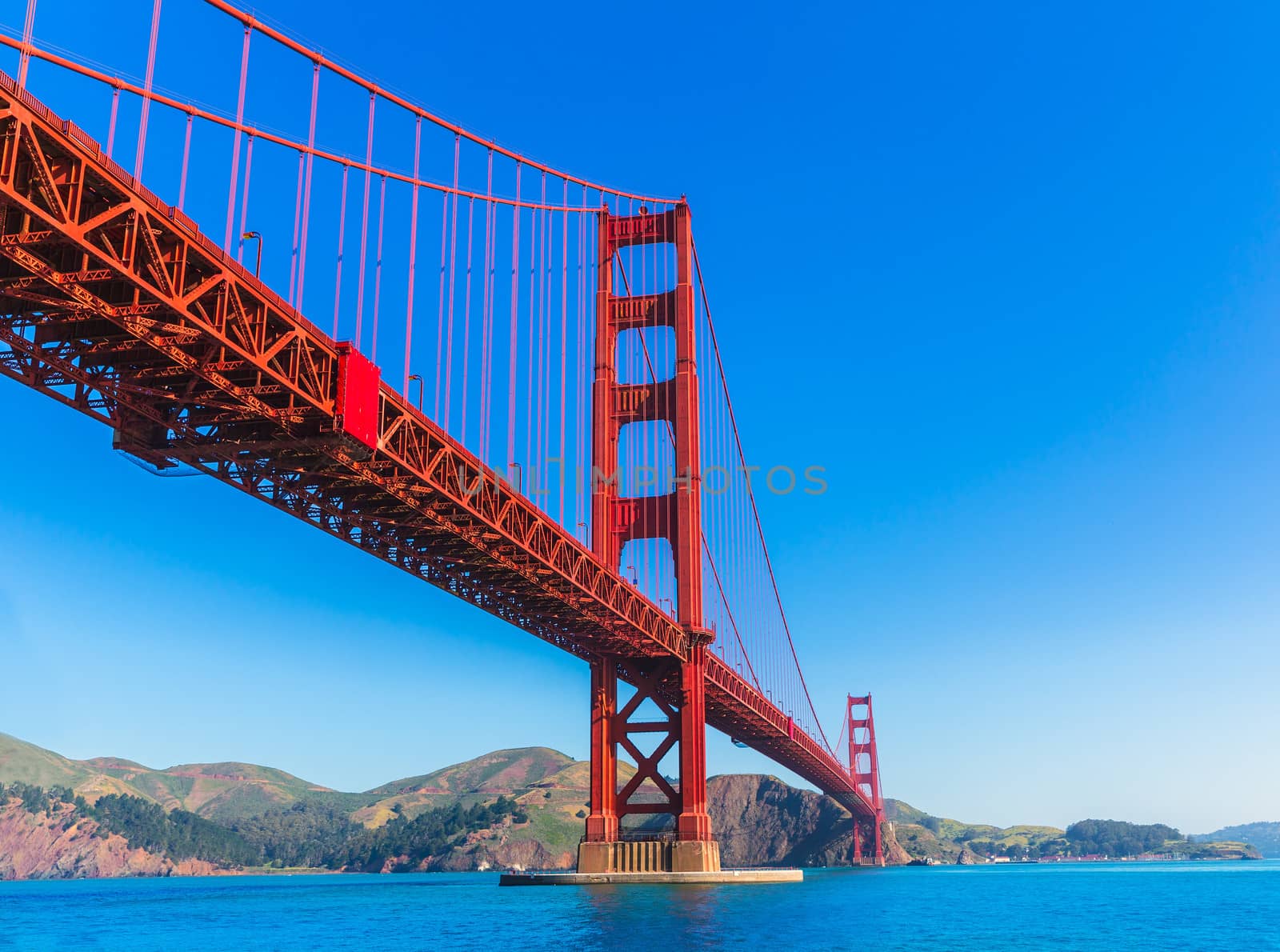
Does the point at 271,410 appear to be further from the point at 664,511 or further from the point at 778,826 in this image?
the point at 778,826

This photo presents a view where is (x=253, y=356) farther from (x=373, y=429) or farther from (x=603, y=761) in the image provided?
(x=603, y=761)

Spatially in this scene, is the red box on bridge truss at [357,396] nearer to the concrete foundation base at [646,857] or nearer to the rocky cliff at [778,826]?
the concrete foundation base at [646,857]

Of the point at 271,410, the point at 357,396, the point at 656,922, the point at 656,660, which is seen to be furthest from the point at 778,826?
the point at 271,410

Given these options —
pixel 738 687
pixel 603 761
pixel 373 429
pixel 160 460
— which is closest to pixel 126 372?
pixel 160 460

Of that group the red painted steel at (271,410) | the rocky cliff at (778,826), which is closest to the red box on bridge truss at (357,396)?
the red painted steel at (271,410)

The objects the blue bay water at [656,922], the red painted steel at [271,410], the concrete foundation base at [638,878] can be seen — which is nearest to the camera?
the red painted steel at [271,410]
